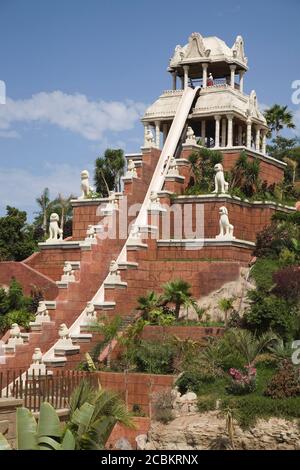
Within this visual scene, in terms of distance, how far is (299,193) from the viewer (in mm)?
36094

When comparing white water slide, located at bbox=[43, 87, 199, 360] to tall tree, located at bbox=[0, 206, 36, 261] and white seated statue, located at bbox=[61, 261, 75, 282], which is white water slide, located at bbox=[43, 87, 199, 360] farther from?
tall tree, located at bbox=[0, 206, 36, 261]

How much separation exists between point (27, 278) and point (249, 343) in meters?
10.4

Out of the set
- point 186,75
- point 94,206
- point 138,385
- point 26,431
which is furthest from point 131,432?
point 186,75

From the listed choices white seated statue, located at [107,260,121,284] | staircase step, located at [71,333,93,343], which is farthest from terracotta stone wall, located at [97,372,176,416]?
white seated statue, located at [107,260,121,284]

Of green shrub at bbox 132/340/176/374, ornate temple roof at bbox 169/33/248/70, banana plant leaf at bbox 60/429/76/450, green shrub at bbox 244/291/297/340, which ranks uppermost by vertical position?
ornate temple roof at bbox 169/33/248/70

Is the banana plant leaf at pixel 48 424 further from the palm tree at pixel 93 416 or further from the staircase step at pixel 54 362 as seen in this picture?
the staircase step at pixel 54 362

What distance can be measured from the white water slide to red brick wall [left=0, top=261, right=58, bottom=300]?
301 cm

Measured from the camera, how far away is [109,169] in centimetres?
3656

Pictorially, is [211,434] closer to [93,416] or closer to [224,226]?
[93,416]

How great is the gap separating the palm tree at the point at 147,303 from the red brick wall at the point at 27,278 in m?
4.84

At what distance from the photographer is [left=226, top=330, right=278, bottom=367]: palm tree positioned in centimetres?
2327
